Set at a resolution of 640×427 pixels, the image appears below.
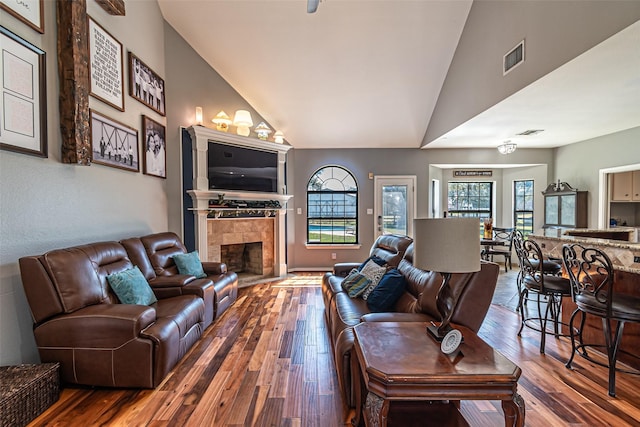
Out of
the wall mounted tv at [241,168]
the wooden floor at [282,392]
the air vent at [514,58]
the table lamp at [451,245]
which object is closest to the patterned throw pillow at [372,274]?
the wooden floor at [282,392]

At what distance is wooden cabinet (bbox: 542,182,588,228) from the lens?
17.4ft

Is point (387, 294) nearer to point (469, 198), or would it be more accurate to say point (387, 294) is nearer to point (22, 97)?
point (22, 97)

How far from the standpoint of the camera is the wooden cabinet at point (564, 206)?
529cm

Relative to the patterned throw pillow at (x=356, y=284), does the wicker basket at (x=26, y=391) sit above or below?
below

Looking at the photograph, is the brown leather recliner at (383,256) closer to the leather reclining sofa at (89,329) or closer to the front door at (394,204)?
the leather reclining sofa at (89,329)

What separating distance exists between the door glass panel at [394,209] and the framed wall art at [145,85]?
14.4ft

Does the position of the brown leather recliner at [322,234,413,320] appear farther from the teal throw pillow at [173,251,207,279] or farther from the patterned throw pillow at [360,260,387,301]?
the teal throw pillow at [173,251,207,279]

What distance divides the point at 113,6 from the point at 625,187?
7945 millimetres

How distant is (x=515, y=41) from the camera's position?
3.04m

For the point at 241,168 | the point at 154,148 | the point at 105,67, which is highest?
the point at 105,67

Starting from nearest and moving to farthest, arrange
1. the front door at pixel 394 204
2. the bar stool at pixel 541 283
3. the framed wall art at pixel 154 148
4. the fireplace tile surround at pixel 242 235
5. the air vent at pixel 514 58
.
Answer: the bar stool at pixel 541 283, the air vent at pixel 514 58, the framed wall art at pixel 154 148, the fireplace tile surround at pixel 242 235, the front door at pixel 394 204

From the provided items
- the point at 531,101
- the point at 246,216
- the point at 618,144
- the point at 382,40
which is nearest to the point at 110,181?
the point at 246,216

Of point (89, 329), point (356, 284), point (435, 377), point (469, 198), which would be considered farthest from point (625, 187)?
point (89, 329)

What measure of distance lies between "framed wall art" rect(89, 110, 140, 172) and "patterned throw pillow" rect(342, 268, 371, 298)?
2.76 meters
